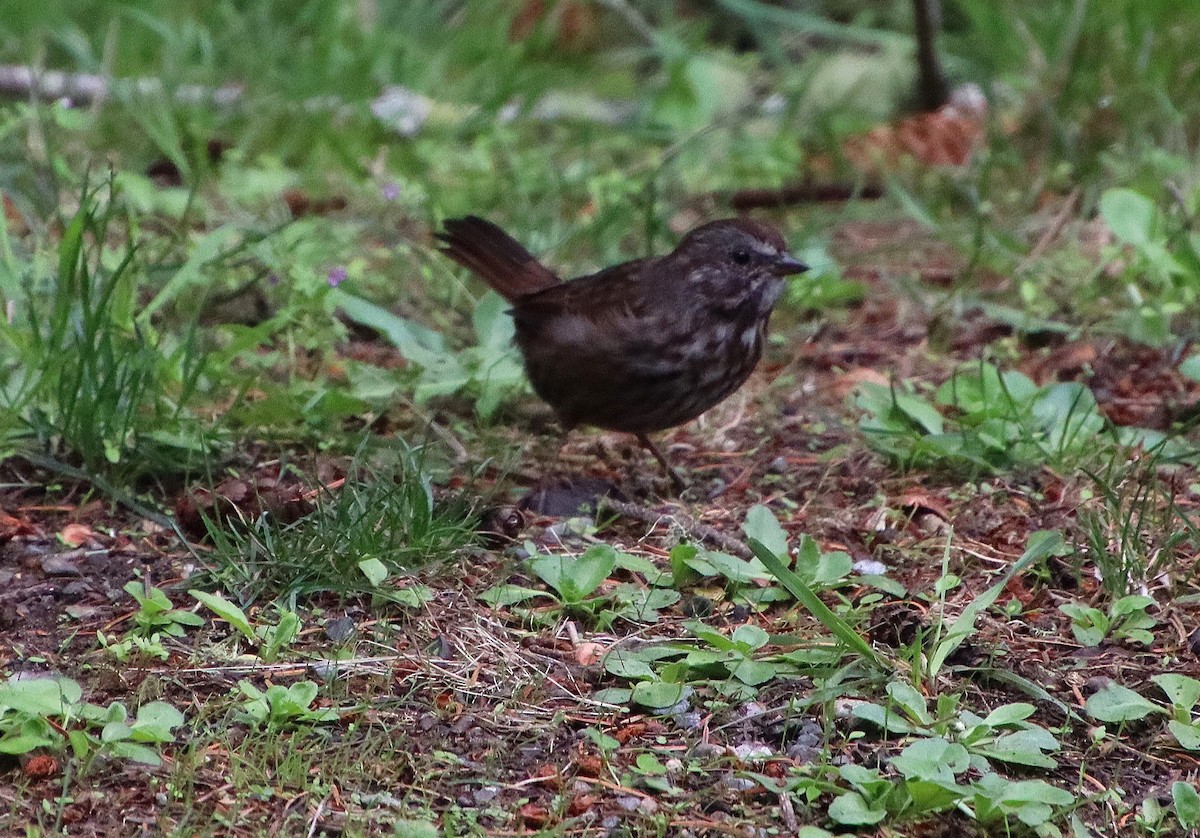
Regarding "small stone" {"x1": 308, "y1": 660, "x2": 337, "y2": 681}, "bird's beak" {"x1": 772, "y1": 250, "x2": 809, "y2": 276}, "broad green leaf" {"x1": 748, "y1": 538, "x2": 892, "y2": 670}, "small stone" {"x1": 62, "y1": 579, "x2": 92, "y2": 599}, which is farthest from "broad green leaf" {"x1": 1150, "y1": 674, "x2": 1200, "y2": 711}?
"small stone" {"x1": 62, "y1": 579, "x2": 92, "y2": 599}

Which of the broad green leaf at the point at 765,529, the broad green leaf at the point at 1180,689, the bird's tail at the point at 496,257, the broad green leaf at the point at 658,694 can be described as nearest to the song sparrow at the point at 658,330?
the bird's tail at the point at 496,257

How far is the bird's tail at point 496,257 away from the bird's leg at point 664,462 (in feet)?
2.10

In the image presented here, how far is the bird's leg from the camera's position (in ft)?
14.1

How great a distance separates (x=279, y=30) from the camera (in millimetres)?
7078

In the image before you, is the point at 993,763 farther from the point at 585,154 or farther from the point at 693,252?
the point at 585,154

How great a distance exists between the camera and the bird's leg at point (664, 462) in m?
4.31

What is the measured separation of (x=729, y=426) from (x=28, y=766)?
2550 millimetres

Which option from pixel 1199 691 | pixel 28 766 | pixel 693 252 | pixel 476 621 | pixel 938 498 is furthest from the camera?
pixel 693 252

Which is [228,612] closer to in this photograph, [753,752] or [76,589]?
[76,589]

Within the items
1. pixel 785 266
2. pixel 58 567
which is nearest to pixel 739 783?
pixel 58 567

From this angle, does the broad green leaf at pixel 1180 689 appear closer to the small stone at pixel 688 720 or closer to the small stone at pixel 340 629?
the small stone at pixel 688 720

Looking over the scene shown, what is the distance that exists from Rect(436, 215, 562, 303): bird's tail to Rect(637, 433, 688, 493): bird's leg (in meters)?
0.64

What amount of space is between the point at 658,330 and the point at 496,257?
75cm

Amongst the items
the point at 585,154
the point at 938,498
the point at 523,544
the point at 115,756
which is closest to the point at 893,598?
the point at 938,498
